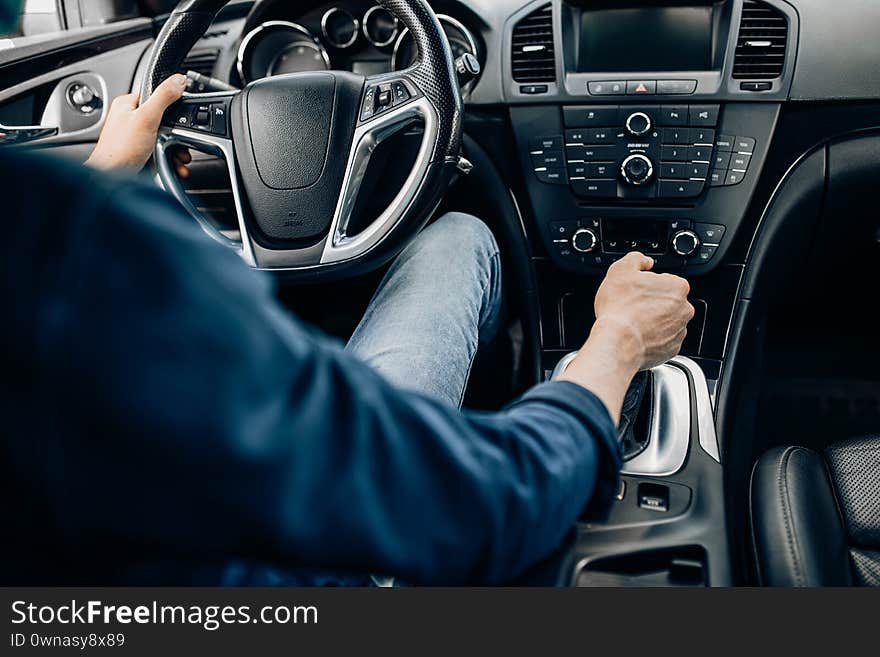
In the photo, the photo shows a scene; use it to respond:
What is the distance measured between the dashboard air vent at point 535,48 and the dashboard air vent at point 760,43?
1.05ft

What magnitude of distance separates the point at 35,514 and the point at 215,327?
0.51 ft

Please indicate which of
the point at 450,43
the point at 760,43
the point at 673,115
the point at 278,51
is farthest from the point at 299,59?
the point at 760,43

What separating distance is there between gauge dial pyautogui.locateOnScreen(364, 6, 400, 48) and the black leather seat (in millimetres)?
1063

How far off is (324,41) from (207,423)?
1.35 metres

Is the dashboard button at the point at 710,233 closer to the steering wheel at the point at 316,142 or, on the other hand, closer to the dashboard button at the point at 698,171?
the dashboard button at the point at 698,171

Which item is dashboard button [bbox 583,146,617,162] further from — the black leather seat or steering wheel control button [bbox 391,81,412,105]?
the black leather seat

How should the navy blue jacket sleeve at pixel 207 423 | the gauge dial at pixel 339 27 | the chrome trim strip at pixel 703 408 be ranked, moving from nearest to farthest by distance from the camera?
1. the navy blue jacket sleeve at pixel 207 423
2. the chrome trim strip at pixel 703 408
3. the gauge dial at pixel 339 27

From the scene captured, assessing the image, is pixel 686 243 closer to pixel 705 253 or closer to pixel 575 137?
pixel 705 253

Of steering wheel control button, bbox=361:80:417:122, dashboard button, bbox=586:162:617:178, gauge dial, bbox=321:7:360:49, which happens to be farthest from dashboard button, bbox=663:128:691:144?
gauge dial, bbox=321:7:360:49

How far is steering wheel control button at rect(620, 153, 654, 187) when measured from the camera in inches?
51.7

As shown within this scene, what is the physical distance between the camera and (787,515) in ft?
2.97

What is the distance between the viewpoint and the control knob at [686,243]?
1.33 m

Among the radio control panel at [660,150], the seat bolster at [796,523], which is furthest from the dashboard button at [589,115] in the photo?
the seat bolster at [796,523]

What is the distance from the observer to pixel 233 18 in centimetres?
173
